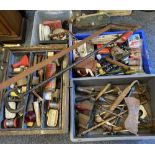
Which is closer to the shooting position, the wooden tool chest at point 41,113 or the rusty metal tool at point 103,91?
the wooden tool chest at point 41,113

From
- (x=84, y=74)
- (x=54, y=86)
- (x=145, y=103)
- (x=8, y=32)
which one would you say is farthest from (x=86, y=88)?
(x=8, y=32)

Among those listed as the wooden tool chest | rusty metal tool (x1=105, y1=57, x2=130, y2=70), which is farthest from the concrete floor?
rusty metal tool (x1=105, y1=57, x2=130, y2=70)

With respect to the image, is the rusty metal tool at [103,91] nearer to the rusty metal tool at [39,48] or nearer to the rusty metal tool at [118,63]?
the rusty metal tool at [118,63]

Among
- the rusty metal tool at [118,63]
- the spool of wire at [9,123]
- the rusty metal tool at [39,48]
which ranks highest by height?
the rusty metal tool at [39,48]

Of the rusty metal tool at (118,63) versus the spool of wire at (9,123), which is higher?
the rusty metal tool at (118,63)

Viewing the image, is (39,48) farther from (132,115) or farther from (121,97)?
(132,115)

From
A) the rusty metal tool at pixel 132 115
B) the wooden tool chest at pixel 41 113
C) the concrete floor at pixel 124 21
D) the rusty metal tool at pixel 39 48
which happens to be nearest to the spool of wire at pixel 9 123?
the wooden tool chest at pixel 41 113

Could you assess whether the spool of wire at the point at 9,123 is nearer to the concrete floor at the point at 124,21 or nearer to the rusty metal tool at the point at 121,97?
the concrete floor at the point at 124,21

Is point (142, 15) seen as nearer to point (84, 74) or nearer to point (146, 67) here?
point (146, 67)

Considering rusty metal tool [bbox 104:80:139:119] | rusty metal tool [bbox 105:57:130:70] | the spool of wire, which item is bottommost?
the spool of wire

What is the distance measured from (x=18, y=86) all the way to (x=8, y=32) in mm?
434

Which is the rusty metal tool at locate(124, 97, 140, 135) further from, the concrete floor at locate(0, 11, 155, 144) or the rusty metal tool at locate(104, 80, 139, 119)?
the concrete floor at locate(0, 11, 155, 144)

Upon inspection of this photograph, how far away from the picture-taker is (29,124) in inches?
45.9

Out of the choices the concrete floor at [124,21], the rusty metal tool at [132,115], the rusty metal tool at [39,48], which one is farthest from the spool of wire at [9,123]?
the rusty metal tool at [132,115]
